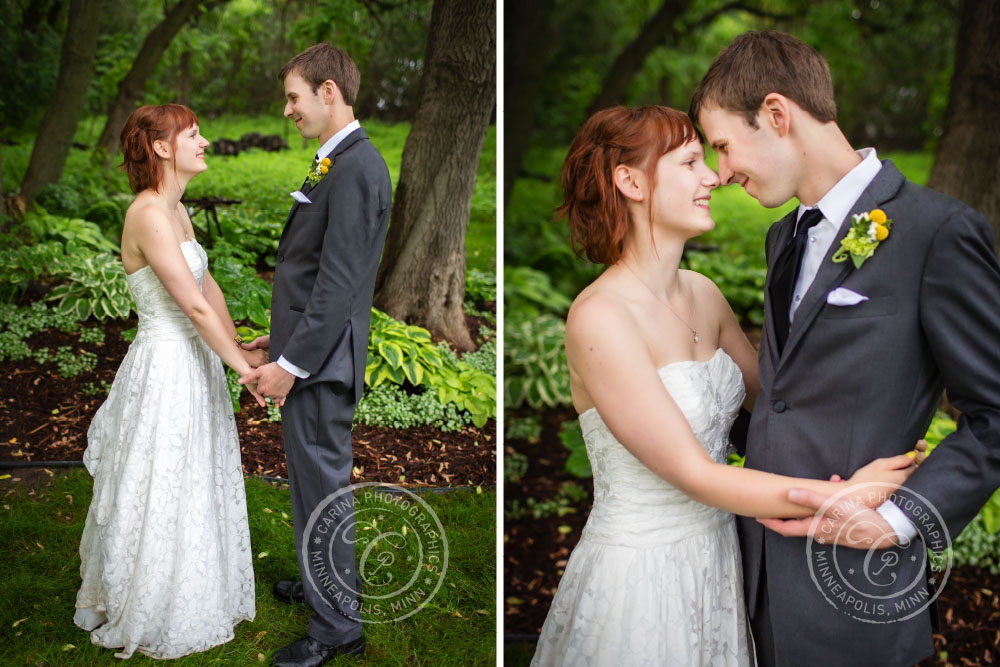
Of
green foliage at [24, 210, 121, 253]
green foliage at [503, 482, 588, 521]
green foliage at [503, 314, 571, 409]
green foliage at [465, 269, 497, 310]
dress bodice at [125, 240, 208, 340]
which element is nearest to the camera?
dress bodice at [125, 240, 208, 340]

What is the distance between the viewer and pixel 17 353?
2.54m

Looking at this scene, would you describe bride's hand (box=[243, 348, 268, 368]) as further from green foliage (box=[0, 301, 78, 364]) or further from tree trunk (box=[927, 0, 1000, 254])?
tree trunk (box=[927, 0, 1000, 254])

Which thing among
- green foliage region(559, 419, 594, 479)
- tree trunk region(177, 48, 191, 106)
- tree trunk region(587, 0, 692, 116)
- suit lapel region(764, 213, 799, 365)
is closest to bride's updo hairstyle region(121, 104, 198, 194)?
tree trunk region(177, 48, 191, 106)

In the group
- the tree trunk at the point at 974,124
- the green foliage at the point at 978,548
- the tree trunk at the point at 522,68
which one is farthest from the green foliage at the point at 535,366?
the tree trunk at the point at 974,124

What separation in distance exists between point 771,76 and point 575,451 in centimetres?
314

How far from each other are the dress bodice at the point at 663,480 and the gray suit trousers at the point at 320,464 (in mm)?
788

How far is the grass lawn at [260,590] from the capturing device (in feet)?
7.55

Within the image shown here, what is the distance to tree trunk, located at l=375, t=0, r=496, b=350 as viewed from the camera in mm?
2432

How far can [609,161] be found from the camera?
5.82 ft

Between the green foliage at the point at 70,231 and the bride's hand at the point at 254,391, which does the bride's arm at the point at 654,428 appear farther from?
the green foliage at the point at 70,231

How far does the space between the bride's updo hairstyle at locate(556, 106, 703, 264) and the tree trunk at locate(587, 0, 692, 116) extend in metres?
4.75

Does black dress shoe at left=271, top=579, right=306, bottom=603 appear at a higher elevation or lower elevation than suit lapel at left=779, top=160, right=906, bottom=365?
lower

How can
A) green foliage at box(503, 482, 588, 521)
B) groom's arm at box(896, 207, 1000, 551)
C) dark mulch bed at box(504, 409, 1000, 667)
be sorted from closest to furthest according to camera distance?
groom's arm at box(896, 207, 1000, 551) → dark mulch bed at box(504, 409, 1000, 667) → green foliage at box(503, 482, 588, 521)

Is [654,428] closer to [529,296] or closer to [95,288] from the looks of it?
[95,288]
